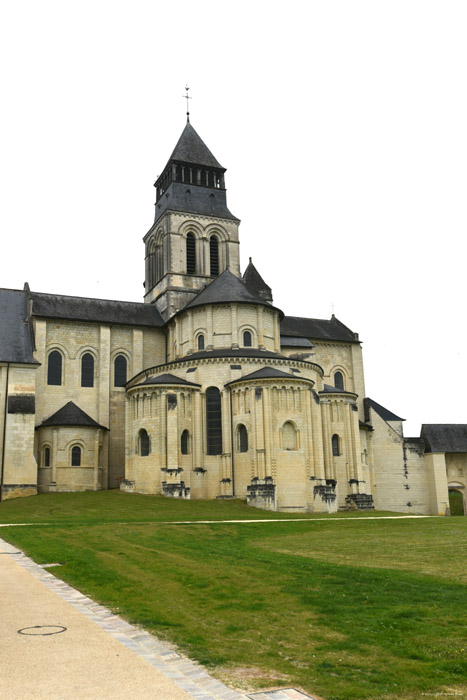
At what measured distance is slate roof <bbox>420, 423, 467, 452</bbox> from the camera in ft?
194

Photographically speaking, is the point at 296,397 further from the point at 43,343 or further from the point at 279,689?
the point at 279,689

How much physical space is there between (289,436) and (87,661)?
36.0 metres

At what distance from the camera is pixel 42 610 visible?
383 inches

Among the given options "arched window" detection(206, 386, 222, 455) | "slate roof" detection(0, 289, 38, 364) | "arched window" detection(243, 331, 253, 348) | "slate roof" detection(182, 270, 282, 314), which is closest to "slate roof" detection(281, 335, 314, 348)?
"slate roof" detection(182, 270, 282, 314)

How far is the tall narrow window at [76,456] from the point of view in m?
47.2

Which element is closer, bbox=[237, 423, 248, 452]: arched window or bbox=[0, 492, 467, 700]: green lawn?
bbox=[0, 492, 467, 700]: green lawn

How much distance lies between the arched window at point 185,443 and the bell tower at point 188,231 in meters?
15.4

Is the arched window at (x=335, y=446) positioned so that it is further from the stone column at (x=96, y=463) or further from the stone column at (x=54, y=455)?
the stone column at (x=54, y=455)

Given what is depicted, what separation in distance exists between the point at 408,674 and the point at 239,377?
37.9 meters

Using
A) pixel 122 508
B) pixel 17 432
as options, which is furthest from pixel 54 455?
pixel 122 508

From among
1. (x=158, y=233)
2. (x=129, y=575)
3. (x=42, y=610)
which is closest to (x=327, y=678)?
(x=42, y=610)

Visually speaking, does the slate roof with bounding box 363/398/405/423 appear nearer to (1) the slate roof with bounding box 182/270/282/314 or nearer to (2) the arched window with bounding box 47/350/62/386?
(1) the slate roof with bounding box 182/270/282/314

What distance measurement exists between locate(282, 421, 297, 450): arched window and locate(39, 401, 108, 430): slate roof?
14.9m

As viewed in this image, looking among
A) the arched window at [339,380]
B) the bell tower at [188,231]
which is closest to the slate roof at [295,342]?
the arched window at [339,380]
